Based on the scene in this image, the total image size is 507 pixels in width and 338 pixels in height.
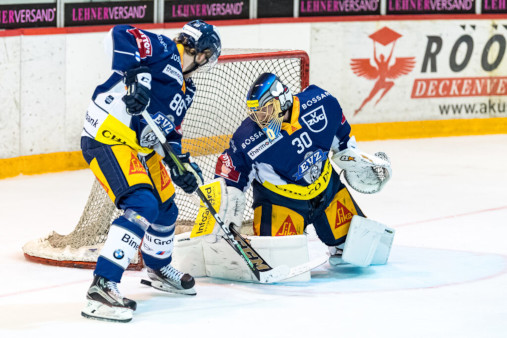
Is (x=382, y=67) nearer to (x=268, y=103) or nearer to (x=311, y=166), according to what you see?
(x=311, y=166)

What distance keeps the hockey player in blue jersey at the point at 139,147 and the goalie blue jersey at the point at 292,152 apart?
402 mm

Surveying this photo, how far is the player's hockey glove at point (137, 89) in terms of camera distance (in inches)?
160

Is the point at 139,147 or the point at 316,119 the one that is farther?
the point at 316,119

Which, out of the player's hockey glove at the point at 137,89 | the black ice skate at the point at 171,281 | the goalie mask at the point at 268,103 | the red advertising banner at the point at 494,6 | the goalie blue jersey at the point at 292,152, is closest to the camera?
the player's hockey glove at the point at 137,89

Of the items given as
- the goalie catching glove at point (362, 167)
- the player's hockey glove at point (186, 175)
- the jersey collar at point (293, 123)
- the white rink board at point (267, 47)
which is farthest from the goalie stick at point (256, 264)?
the white rink board at point (267, 47)

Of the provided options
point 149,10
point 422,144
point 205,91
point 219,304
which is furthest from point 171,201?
point 422,144

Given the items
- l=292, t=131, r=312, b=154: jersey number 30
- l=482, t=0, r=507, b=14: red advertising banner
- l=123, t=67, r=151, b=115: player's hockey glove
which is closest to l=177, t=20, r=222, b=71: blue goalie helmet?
l=123, t=67, r=151, b=115: player's hockey glove

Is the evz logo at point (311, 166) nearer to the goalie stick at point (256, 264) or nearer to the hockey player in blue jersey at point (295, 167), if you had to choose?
the hockey player in blue jersey at point (295, 167)

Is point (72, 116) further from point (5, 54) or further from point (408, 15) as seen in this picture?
point (408, 15)

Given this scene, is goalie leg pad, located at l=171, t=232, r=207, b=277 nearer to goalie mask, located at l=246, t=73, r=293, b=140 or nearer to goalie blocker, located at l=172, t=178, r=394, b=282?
goalie blocker, located at l=172, t=178, r=394, b=282

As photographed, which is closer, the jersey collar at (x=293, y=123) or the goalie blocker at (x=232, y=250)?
the goalie blocker at (x=232, y=250)

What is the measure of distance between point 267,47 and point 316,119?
3614mm

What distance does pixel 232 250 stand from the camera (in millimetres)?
4777

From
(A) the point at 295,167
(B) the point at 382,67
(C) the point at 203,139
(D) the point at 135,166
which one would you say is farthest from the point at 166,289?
(B) the point at 382,67
